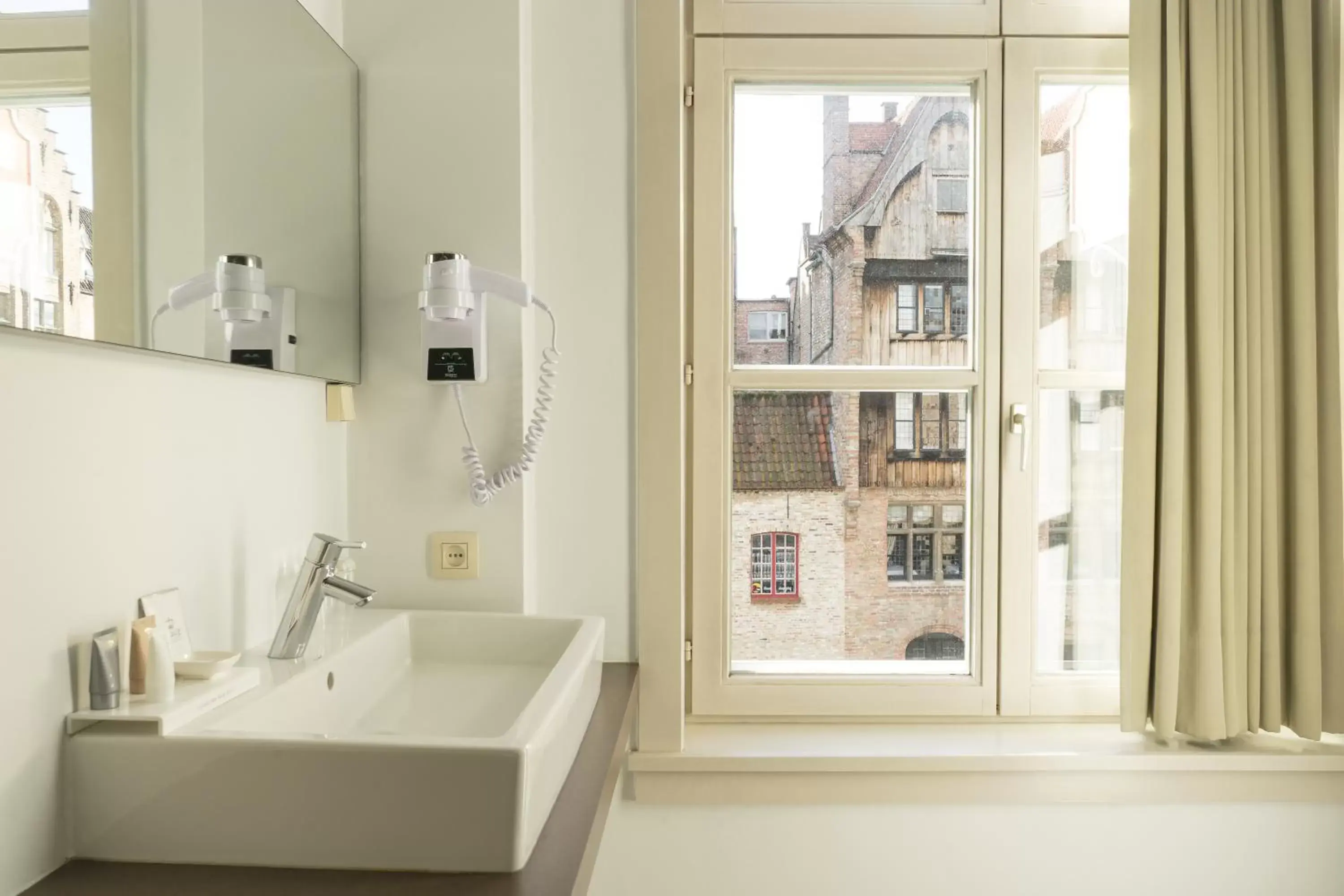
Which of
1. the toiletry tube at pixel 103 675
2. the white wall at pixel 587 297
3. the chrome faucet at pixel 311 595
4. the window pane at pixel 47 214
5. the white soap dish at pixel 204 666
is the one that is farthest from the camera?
the white wall at pixel 587 297

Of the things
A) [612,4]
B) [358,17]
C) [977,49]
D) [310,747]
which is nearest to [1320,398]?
[977,49]

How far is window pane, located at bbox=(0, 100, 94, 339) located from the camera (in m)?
0.78

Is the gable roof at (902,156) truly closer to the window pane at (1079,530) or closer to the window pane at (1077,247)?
the window pane at (1077,247)

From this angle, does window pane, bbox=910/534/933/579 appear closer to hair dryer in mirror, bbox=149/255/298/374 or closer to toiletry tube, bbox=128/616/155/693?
hair dryer in mirror, bbox=149/255/298/374

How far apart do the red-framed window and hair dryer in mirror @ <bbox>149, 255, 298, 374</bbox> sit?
1.02 meters

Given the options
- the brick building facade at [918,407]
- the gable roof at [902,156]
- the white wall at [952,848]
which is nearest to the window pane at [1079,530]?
the brick building facade at [918,407]

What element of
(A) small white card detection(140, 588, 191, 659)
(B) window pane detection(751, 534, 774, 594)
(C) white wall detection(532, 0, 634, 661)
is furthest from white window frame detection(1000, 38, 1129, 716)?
(A) small white card detection(140, 588, 191, 659)

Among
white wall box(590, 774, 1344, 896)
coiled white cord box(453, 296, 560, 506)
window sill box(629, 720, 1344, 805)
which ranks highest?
coiled white cord box(453, 296, 560, 506)

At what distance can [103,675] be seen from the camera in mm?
918

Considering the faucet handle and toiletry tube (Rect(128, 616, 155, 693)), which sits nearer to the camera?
toiletry tube (Rect(128, 616, 155, 693))

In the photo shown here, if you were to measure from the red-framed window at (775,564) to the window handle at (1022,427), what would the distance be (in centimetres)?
51

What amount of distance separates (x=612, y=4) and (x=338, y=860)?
160 cm

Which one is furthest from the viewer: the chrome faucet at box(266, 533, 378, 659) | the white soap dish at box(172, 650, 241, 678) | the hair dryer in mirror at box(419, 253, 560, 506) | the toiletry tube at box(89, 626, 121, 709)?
the hair dryer in mirror at box(419, 253, 560, 506)

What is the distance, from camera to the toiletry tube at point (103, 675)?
36.0 inches
